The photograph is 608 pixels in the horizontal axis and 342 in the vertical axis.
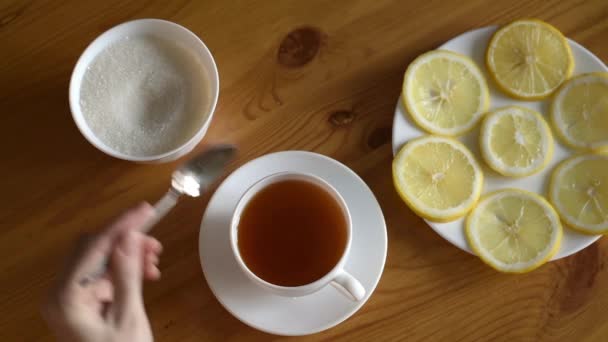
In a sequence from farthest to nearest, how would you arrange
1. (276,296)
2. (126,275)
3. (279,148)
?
(279,148)
(276,296)
(126,275)

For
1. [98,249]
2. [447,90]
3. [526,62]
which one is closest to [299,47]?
[447,90]

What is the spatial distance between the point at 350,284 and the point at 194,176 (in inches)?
12.5

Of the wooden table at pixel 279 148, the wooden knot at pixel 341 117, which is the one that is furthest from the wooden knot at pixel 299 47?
the wooden knot at pixel 341 117

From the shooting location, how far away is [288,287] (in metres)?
0.84

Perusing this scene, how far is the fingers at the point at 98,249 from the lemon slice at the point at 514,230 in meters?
0.53

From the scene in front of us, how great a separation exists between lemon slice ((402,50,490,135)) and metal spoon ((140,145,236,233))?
34 centimetres

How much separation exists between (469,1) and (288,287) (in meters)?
0.63

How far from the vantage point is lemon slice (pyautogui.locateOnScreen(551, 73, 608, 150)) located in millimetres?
981

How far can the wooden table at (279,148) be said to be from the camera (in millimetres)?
962

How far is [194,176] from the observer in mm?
955

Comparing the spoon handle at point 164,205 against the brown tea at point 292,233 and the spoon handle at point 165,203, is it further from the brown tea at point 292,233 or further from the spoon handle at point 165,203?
the brown tea at point 292,233

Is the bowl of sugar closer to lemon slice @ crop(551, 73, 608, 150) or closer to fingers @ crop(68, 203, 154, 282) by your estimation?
fingers @ crop(68, 203, 154, 282)

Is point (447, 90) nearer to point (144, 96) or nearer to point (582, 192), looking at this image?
point (582, 192)

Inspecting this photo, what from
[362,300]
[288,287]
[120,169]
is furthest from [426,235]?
[120,169]
